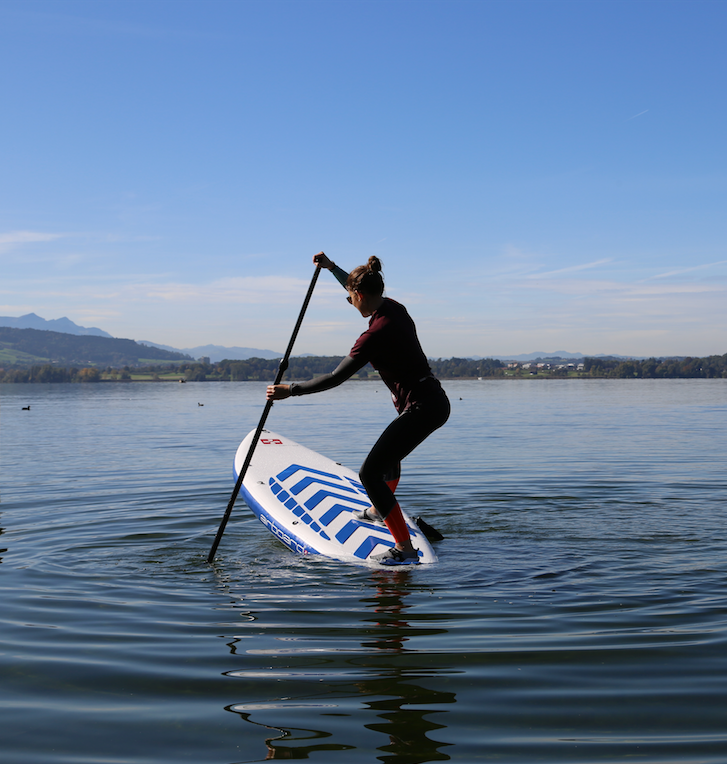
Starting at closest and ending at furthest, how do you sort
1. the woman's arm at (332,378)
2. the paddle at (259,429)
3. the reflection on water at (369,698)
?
the reflection on water at (369,698)
the woman's arm at (332,378)
the paddle at (259,429)

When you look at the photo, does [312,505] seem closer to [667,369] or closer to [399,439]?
[399,439]

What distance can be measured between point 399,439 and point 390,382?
22.1 inches

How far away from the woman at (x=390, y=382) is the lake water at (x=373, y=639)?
2.45 ft

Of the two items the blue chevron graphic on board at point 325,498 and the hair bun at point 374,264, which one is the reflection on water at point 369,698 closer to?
the blue chevron graphic on board at point 325,498

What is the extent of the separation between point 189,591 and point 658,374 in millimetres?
150223

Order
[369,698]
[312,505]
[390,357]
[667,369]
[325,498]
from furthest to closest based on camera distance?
[667,369], [325,498], [312,505], [390,357], [369,698]

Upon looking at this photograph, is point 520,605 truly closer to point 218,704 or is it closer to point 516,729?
point 516,729

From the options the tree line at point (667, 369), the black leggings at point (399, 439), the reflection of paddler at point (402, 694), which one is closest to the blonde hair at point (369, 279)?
the black leggings at point (399, 439)

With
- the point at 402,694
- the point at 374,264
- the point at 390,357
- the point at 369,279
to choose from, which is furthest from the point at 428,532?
the point at 402,694

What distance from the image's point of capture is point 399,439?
650cm

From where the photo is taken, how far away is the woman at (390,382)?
6.22 m

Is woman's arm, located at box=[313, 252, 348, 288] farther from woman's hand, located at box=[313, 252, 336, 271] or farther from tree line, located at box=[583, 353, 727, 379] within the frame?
tree line, located at box=[583, 353, 727, 379]

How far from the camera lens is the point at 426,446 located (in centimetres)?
2128

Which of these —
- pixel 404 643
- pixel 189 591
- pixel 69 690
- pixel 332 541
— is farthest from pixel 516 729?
pixel 332 541
